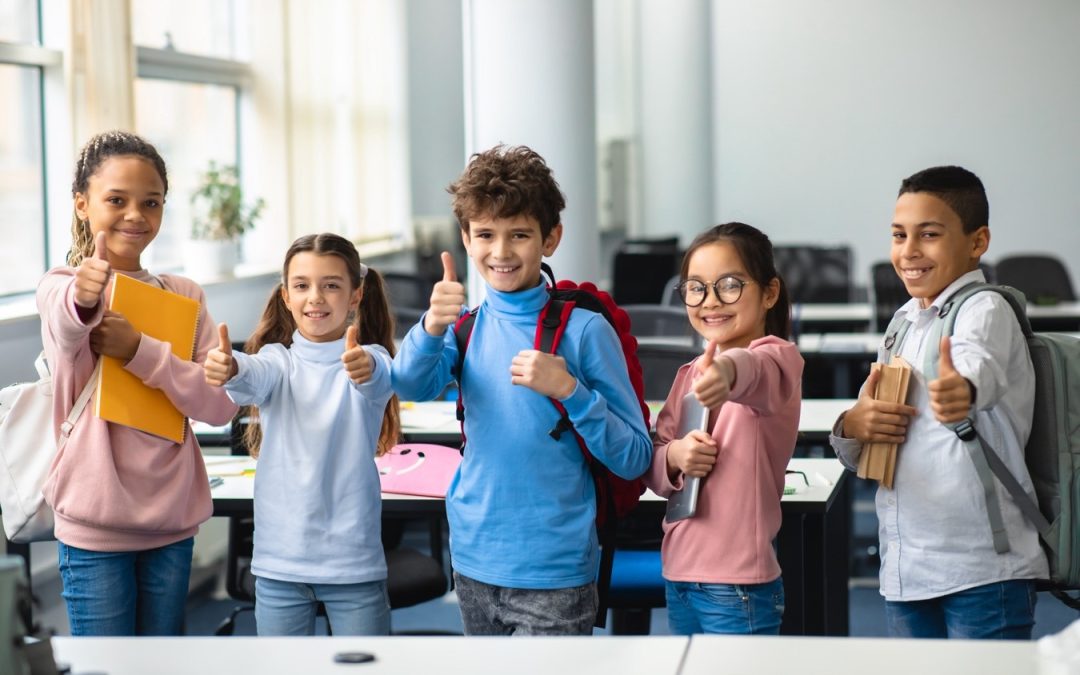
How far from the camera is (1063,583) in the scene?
2.23 m

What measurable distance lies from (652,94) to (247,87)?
185 inches

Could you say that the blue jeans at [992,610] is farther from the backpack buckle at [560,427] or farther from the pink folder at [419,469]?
the pink folder at [419,469]

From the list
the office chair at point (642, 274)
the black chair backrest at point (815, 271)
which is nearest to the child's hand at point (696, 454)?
the black chair backrest at point (815, 271)

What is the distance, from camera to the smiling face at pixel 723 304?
2.28 m

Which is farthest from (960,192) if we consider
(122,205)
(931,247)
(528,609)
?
(122,205)

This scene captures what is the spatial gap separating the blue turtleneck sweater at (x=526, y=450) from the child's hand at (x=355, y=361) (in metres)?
0.05

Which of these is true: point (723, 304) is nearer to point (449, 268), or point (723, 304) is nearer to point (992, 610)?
point (449, 268)

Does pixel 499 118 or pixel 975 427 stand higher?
pixel 499 118

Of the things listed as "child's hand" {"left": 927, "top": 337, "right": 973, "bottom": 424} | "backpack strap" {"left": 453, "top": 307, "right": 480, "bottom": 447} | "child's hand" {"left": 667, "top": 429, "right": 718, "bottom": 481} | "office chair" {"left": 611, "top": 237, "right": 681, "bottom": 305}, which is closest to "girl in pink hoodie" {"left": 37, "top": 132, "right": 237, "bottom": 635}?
"backpack strap" {"left": 453, "top": 307, "right": 480, "bottom": 447}

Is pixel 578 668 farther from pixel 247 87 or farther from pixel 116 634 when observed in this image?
pixel 247 87

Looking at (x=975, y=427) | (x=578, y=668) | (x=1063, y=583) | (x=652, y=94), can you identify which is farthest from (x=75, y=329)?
(x=652, y=94)

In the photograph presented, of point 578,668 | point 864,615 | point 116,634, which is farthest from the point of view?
point 864,615

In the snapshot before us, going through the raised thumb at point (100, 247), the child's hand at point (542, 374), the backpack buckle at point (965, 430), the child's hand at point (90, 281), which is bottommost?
the backpack buckle at point (965, 430)

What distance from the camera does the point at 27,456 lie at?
2516 mm
